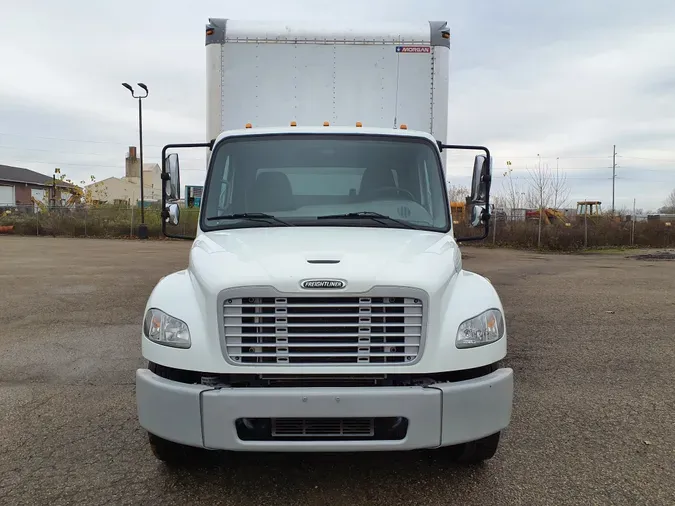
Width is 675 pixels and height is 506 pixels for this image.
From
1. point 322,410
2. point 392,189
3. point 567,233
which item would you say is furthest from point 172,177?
point 567,233

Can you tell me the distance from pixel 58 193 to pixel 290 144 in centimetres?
6681

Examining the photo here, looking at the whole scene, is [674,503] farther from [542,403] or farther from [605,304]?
[605,304]

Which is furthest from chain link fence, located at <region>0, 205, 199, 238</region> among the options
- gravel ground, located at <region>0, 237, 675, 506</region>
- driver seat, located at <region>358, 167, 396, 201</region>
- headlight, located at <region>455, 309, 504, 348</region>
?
headlight, located at <region>455, 309, 504, 348</region>

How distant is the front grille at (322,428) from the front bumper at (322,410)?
0.05 meters

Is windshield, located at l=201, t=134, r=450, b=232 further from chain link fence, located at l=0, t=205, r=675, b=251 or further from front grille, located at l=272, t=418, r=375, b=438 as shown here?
chain link fence, located at l=0, t=205, r=675, b=251

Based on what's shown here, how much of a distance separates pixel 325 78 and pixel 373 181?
204cm

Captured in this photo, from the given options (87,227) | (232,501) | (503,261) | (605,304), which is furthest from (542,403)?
(87,227)

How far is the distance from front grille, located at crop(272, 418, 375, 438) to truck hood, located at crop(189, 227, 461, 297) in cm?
71

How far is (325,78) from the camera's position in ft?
19.6

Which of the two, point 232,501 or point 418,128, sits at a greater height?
point 418,128

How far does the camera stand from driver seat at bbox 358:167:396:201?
4371mm

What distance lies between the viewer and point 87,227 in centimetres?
3194

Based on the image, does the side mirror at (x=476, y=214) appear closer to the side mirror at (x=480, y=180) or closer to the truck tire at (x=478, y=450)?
the side mirror at (x=480, y=180)

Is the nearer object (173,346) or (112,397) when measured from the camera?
(173,346)
